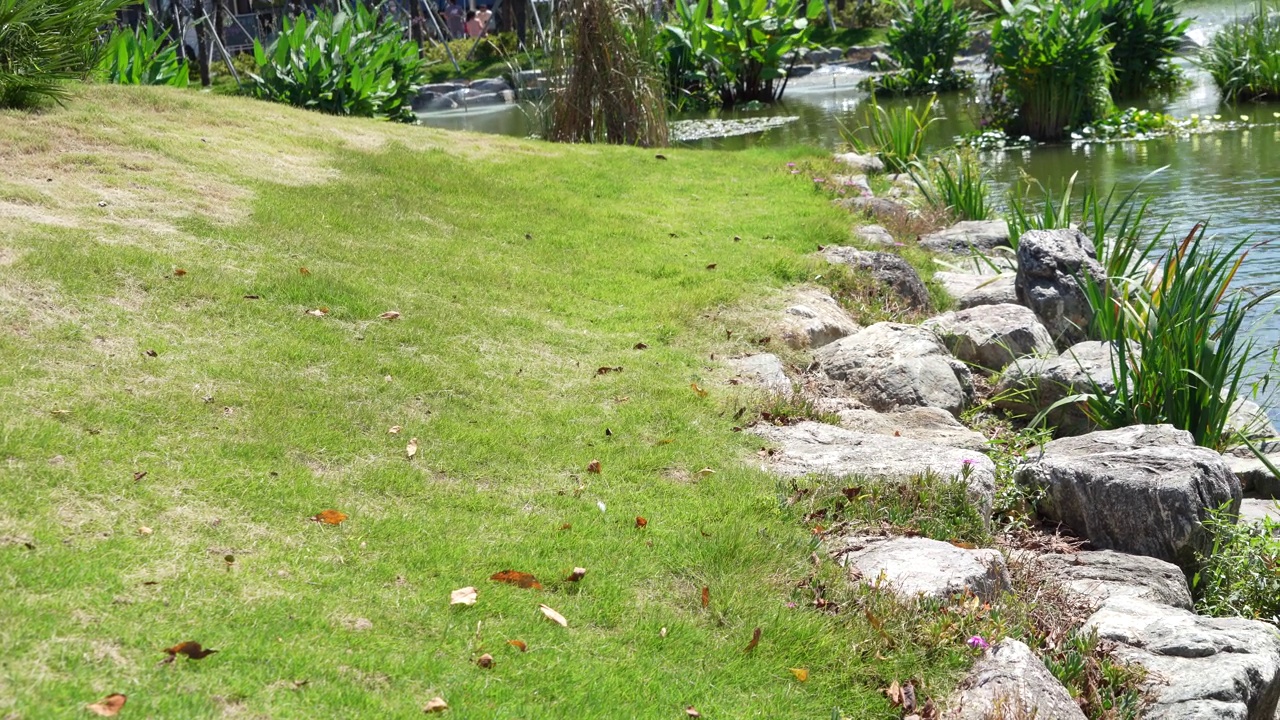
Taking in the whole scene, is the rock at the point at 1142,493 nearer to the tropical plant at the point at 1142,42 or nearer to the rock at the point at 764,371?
the rock at the point at 764,371

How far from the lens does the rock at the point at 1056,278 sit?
28.0ft

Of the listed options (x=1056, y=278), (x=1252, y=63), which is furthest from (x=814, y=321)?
(x=1252, y=63)

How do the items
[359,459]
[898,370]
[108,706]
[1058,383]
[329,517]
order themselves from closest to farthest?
[108,706] → [329,517] → [359,459] → [898,370] → [1058,383]

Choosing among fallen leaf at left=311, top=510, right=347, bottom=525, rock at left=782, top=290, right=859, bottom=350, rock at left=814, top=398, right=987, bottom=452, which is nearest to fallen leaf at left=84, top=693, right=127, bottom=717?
fallen leaf at left=311, top=510, right=347, bottom=525

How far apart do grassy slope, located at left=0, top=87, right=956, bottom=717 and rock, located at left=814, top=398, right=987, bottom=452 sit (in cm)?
69

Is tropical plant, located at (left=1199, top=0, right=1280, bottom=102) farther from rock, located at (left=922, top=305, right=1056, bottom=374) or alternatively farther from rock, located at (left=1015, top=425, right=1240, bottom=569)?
rock, located at (left=1015, top=425, right=1240, bottom=569)

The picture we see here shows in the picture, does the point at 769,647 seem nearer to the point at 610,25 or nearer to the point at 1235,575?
the point at 1235,575

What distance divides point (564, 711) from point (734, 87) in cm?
2392

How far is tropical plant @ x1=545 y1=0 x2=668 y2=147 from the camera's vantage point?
46.1 feet

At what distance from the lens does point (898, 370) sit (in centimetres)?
690

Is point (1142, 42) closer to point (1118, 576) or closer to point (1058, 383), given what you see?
point (1058, 383)

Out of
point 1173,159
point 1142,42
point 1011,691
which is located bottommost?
point 1011,691

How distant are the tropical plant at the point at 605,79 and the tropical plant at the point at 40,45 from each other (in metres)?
5.73

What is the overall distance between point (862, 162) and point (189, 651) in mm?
11994
